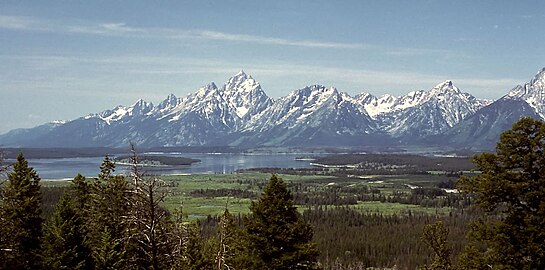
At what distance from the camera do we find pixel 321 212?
138375 mm

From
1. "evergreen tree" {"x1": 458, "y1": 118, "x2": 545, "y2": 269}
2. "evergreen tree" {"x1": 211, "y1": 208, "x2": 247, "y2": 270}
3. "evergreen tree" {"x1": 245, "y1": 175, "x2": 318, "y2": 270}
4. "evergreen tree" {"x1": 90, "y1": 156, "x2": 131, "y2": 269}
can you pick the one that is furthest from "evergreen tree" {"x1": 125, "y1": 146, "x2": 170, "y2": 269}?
"evergreen tree" {"x1": 458, "y1": 118, "x2": 545, "y2": 269}

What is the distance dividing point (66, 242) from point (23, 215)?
3407mm

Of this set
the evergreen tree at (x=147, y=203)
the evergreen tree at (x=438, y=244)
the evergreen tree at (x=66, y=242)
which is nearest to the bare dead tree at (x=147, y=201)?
the evergreen tree at (x=147, y=203)

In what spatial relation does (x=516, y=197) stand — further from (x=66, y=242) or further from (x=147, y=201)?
(x=66, y=242)

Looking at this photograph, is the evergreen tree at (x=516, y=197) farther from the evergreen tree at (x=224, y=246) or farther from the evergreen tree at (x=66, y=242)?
the evergreen tree at (x=66, y=242)

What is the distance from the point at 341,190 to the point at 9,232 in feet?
577

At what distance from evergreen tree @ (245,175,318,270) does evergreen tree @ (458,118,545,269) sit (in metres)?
6.11

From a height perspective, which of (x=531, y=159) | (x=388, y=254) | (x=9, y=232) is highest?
(x=531, y=159)

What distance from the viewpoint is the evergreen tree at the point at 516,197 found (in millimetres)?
16734

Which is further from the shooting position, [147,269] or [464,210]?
[464,210]

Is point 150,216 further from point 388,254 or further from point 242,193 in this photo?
point 242,193

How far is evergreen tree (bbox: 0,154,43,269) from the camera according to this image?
90.1 feet

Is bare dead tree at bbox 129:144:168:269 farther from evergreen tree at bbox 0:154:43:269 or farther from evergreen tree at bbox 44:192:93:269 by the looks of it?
evergreen tree at bbox 0:154:43:269

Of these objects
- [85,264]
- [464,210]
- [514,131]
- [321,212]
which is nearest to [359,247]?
[321,212]
